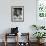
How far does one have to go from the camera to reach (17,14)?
7.02 meters

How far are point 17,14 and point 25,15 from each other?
381 millimetres

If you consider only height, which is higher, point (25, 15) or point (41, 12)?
point (41, 12)

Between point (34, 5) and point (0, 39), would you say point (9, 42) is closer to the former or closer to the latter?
point (0, 39)

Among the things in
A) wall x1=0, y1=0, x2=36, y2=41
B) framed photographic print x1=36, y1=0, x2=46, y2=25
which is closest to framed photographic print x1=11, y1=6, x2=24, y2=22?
wall x1=0, y1=0, x2=36, y2=41

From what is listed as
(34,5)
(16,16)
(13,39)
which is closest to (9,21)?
(16,16)

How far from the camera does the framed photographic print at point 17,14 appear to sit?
6.99m

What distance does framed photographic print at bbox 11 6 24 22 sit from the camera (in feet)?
22.9

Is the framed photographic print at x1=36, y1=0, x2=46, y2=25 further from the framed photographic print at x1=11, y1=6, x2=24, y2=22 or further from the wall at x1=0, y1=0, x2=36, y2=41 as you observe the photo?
the framed photographic print at x1=11, y1=6, x2=24, y2=22

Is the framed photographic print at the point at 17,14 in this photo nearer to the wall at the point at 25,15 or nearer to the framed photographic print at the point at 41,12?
the wall at the point at 25,15

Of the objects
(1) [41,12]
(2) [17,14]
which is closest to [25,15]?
(2) [17,14]

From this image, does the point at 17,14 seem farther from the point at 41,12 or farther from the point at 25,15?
the point at 41,12

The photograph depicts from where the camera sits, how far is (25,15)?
7008 mm

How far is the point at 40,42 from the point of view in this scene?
21.0 feet

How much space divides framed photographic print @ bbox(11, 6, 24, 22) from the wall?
0.46 feet
